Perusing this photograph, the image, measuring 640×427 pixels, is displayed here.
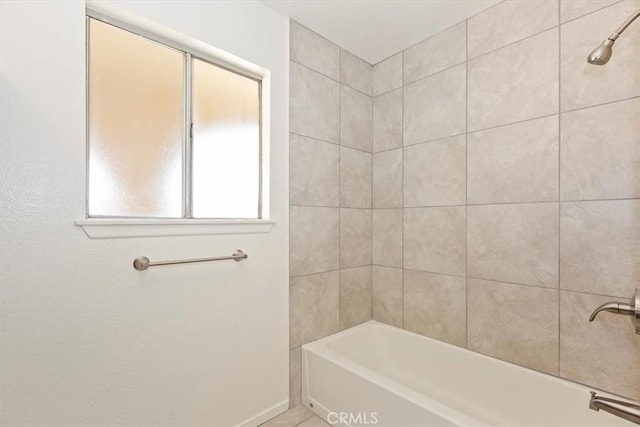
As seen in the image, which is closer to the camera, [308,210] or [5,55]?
[5,55]

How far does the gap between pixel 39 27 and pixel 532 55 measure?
2.08m

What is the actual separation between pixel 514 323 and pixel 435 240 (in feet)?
1.94

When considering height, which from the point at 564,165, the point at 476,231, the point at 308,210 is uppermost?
the point at 564,165

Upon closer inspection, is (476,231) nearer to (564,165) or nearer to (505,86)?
(564,165)

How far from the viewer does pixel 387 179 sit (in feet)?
7.14

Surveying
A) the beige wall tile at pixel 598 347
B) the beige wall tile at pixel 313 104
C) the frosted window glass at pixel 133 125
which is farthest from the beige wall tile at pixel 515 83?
the frosted window glass at pixel 133 125

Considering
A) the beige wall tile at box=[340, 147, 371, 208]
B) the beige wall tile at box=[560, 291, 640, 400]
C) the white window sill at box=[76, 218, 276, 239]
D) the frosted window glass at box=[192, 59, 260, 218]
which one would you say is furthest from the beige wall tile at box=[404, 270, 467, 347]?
the frosted window glass at box=[192, 59, 260, 218]

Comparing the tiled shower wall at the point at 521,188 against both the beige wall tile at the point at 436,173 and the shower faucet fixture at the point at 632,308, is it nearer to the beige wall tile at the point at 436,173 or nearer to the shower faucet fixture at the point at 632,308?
the beige wall tile at the point at 436,173

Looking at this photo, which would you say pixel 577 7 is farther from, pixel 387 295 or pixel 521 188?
pixel 387 295

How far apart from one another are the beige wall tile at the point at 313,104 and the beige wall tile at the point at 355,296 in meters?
0.94

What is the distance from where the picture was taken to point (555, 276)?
1450mm

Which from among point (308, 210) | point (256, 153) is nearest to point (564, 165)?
point (308, 210)

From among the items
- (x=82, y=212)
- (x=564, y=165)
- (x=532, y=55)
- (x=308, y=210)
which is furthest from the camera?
(x=308, y=210)

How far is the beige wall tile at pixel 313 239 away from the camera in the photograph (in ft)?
5.91
